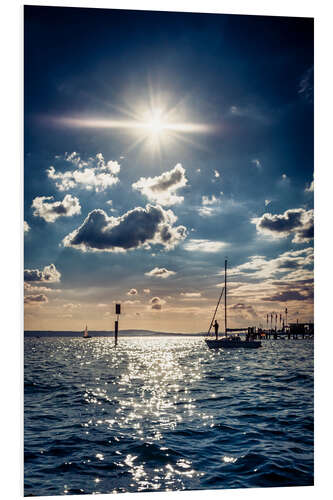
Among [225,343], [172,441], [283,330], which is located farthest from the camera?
[225,343]

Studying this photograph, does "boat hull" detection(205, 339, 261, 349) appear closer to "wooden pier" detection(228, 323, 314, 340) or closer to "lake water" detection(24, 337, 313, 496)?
"wooden pier" detection(228, 323, 314, 340)

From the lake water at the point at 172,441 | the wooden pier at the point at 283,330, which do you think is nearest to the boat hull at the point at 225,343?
the wooden pier at the point at 283,330

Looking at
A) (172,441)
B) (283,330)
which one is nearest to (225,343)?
(283,330)

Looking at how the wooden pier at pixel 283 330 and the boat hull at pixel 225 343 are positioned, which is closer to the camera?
the wooden pier at pixel 283 330

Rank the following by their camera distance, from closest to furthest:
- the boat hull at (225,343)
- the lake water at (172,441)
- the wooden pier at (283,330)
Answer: the lake water at (172,441)
the wooden pier at (283,330)
the boat hull at (225,343)

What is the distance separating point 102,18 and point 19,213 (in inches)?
109

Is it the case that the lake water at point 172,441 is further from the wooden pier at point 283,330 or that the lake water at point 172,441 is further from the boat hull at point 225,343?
the boat hull at point 225,343

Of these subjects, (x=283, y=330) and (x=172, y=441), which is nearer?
(x=172, y=441)

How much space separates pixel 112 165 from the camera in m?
5.76

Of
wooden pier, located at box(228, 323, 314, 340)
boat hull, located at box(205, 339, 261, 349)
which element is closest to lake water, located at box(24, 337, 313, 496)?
wooden pier, located at box(228, 323, 314, 340)

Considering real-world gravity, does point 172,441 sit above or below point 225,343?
above

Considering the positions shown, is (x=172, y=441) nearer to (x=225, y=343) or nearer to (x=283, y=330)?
(x=283, y=330)

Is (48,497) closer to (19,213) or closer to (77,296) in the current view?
(77,296)

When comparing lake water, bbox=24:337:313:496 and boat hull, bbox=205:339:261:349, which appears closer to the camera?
lake water, bbox=24:337:313:496
